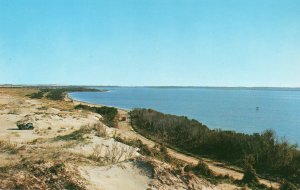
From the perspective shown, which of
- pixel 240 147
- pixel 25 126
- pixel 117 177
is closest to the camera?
pixel 117 177

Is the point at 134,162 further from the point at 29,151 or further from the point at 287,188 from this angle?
the point at 287,188

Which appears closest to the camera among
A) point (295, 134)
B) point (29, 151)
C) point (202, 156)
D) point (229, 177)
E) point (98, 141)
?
→ point (29, 151)

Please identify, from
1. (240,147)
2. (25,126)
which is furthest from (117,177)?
(25,126)

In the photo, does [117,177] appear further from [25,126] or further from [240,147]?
[25,126]

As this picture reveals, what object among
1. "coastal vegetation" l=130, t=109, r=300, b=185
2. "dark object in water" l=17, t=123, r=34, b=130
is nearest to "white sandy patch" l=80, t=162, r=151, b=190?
"coastal vegetation" l=130, t=109, r=300, b=185

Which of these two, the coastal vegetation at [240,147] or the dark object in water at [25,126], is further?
the dark object in water at [25,126]

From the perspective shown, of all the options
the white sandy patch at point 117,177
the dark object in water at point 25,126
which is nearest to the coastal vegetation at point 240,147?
the white sandy patch at point 117,177

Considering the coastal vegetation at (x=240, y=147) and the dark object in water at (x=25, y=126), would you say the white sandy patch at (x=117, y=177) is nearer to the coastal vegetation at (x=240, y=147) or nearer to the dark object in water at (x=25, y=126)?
the coastal vegetation at (x=240, y=147)

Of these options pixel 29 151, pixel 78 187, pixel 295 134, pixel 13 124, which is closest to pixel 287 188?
pixel 78 187

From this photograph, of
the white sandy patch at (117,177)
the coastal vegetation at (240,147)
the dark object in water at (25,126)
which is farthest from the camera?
the dark object in water at (25,126)
